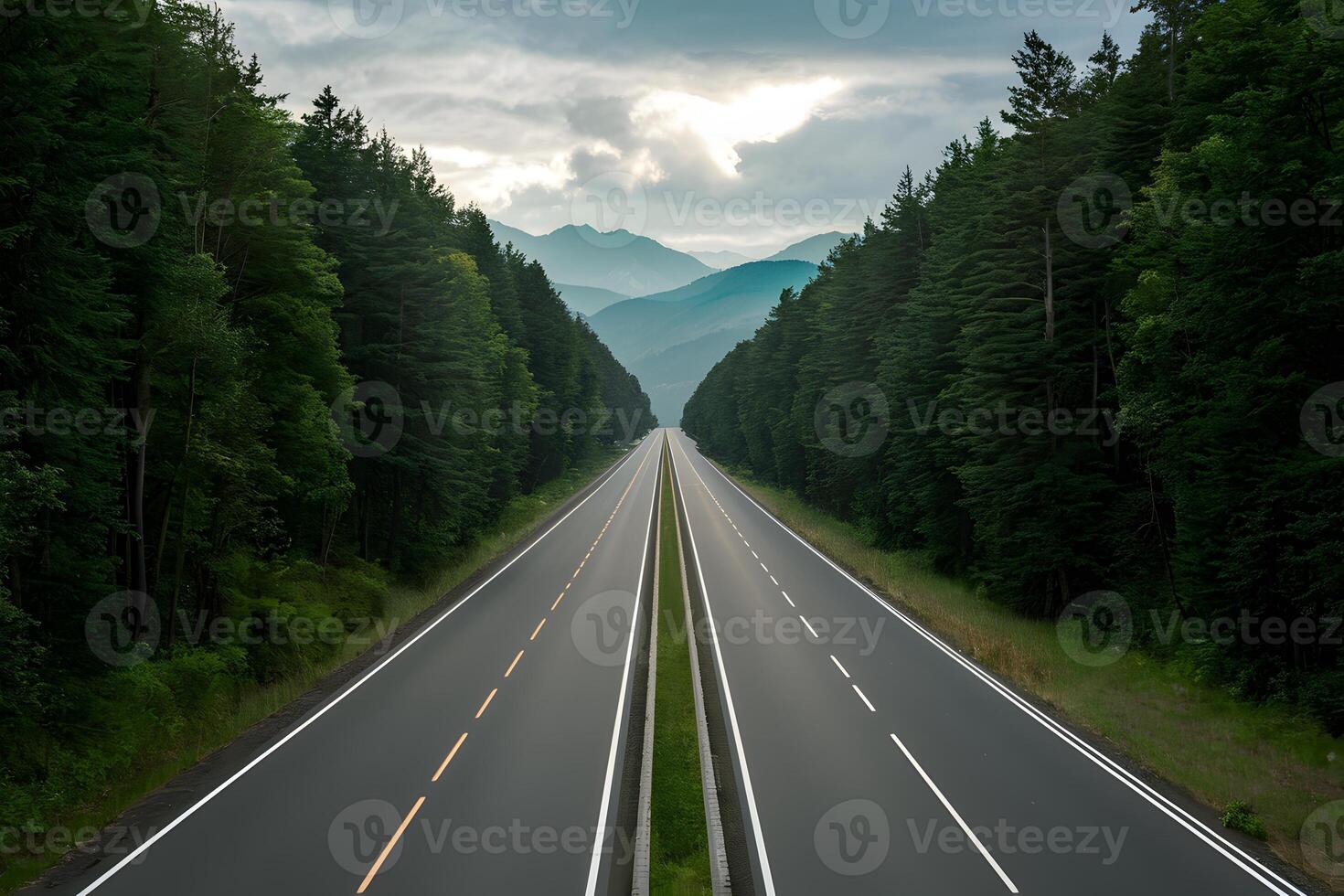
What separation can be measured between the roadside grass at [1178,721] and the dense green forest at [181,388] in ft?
62.6

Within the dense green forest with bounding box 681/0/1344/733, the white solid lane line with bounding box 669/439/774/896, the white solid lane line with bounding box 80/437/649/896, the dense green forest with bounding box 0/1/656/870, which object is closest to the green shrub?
the dense green forest with bounding box 681/0/1344/733

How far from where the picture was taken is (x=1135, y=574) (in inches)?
1011

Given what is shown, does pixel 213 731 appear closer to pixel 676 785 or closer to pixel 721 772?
pixel 676 785

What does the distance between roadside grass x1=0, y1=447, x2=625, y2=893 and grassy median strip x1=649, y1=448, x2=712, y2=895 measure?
8.04 meters

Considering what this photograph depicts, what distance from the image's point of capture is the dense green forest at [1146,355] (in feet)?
54.9

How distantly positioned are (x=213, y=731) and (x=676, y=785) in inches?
397

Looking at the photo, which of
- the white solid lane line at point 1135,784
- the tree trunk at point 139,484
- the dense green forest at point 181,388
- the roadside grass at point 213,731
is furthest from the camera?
the tree trunk at point 139,484

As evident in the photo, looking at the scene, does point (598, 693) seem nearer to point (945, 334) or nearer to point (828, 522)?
point (945, 334)

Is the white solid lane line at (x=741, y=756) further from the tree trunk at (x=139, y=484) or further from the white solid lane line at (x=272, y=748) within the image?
the tree trunk at (x=139, y=484)

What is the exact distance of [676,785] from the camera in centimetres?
1420

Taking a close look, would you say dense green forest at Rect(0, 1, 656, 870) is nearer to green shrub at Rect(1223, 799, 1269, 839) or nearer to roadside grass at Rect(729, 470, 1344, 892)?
green shrub at Rect(1223, 799, 1269, 839)

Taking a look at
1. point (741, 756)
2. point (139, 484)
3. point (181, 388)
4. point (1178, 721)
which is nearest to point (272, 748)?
point (139, 484)

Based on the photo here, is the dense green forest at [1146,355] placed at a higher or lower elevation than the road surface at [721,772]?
higher

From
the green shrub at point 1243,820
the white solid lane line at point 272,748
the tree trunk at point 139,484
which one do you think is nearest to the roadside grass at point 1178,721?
the green shrub at point 1243,820
